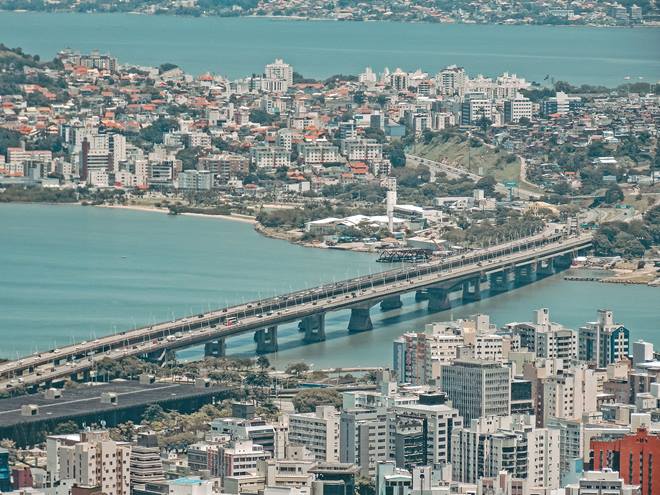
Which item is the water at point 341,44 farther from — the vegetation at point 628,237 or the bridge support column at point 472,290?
the bridge support column at point 472,290

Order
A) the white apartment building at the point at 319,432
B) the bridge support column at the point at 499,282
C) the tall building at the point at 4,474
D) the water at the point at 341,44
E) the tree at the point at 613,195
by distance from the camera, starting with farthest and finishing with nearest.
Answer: the water at the point at 341,44
the tree at the point at 613,195
the bridge support column at the point at 499,282
the white apartment building at the point at 319,432
the tall building at the point at 4,474

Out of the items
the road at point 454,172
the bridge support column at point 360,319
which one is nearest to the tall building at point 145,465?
the bridge support column at point 360,319

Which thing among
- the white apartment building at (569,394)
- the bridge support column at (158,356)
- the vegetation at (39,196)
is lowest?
the vegetation at (39,196)

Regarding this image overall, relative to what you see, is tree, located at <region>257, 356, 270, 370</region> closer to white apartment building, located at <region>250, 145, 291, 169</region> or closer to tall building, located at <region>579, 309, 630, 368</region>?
tall building, located at <region>579, 309, 630, 368</region>

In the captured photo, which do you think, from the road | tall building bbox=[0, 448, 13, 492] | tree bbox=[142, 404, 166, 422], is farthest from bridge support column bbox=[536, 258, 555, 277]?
tall building bbox=[0, 448, 13, 492]

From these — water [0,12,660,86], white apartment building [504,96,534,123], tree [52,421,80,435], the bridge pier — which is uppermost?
tree [52,421,80,435]

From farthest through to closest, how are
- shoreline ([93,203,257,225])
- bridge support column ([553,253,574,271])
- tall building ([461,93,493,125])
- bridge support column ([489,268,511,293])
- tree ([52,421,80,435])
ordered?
tall building ([461,93,493,125]) → shoreline ([93,203,257,225]) → bridge support column ([553,253,574,271]) → bridge support column ([489,268,511,293]) → tree ([52,421,80,435])

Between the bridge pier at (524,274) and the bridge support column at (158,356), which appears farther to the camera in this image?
the bridge pier at (524,274)

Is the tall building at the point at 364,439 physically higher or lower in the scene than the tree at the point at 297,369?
higher
